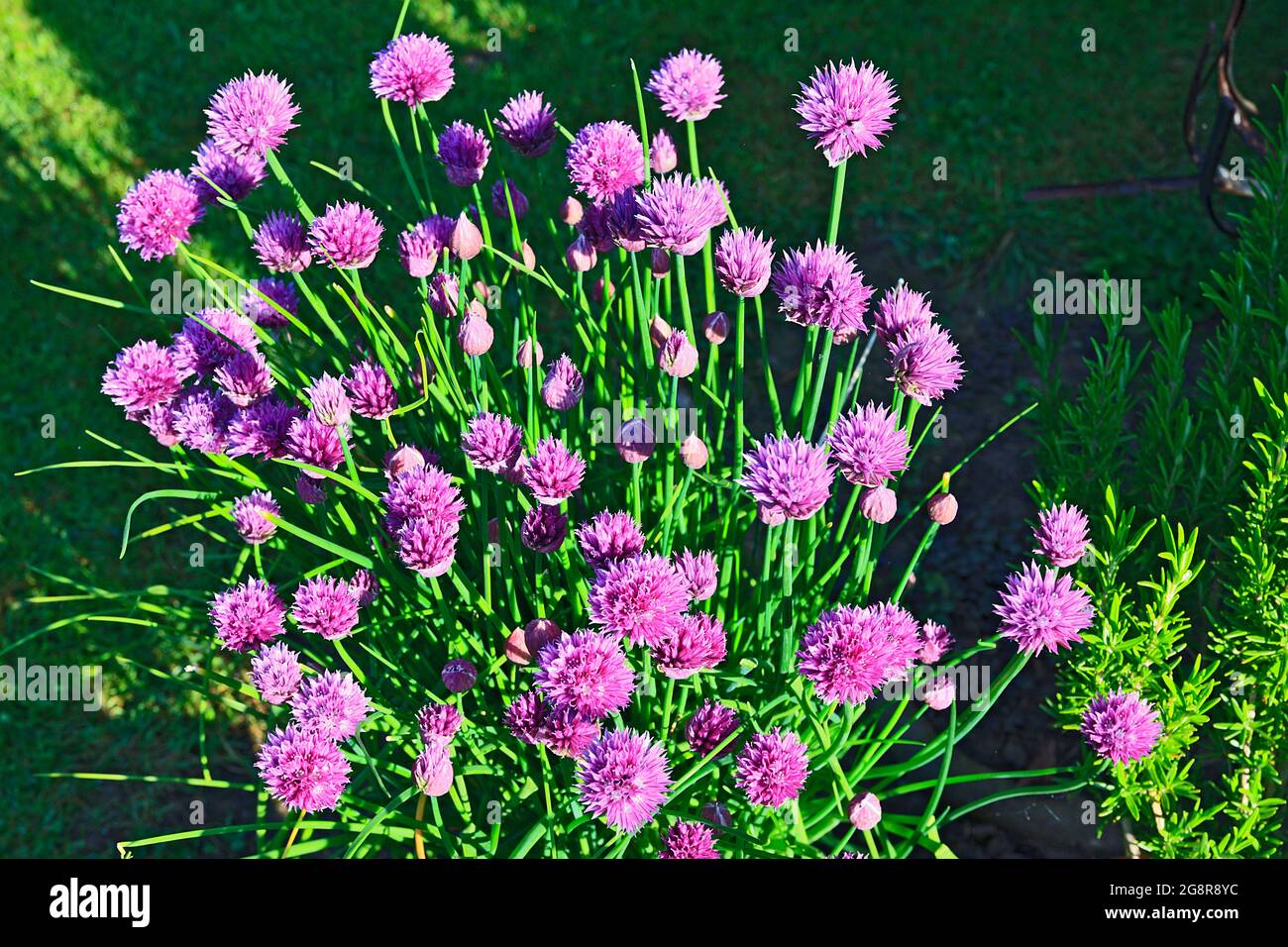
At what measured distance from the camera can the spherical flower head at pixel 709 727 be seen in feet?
6.61

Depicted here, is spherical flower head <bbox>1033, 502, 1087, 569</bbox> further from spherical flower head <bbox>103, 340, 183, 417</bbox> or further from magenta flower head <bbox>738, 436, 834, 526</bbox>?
spherical flower head <bbox>103, 340, 183, 417</bbox>

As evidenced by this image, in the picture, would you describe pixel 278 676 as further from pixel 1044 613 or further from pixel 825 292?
pixel 1044 613

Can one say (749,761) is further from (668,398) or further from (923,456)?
(923,456)

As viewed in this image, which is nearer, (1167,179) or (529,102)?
(529,102)

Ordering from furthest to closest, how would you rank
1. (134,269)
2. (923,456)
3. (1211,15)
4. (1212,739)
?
(1211,15), (134,269), (923,456), (1212,739)

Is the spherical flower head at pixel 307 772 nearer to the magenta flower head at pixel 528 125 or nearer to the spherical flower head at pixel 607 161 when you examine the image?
the spherical flower head at pixel 607 161

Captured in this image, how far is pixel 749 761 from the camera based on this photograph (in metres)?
1.91

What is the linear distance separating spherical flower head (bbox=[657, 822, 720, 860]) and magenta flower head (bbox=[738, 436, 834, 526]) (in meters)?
0.53

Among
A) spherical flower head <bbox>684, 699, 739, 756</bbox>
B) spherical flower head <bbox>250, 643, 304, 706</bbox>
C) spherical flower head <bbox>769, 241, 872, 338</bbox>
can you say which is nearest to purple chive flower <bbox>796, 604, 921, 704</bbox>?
spherical flower head <bbox>684, 699, 739, 756</bbox>

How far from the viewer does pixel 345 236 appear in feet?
6.88

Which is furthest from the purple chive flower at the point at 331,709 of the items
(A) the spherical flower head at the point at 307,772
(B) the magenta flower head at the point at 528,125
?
(B) the magenta flower head at the point at 528,125

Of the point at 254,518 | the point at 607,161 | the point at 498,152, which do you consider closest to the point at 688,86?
the point at 607,161

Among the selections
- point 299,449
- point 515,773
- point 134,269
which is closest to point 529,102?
point 299,449

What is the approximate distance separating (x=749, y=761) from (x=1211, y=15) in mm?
4847
